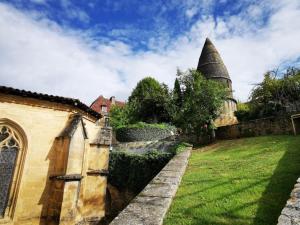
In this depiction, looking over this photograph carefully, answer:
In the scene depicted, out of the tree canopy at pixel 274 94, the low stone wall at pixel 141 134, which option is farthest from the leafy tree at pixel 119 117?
the tree canopy at pixel 274 94

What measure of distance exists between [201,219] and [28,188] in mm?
7292

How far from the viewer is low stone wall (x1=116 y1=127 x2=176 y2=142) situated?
1005 inches

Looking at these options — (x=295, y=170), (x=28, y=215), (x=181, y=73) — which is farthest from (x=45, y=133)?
(x=181, y=73)

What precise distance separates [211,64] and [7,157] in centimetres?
3014

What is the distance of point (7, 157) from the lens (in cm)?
809

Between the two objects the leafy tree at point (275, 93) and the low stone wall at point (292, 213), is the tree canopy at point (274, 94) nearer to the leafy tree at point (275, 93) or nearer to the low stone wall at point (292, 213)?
the leafy tree at point (275, 93)

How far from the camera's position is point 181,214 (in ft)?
12.5

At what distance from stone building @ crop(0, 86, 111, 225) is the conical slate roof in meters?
26.3

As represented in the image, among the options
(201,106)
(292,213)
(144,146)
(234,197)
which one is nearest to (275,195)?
(234,197)

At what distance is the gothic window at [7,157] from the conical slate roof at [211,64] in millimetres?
28067

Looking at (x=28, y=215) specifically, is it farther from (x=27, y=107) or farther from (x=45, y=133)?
(x=27, y=107)

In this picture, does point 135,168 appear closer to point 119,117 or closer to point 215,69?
point 119,117

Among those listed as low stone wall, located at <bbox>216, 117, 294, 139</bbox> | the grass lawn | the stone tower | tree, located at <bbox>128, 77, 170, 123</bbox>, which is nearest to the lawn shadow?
the grass lawn

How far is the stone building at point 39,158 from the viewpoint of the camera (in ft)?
26.1
